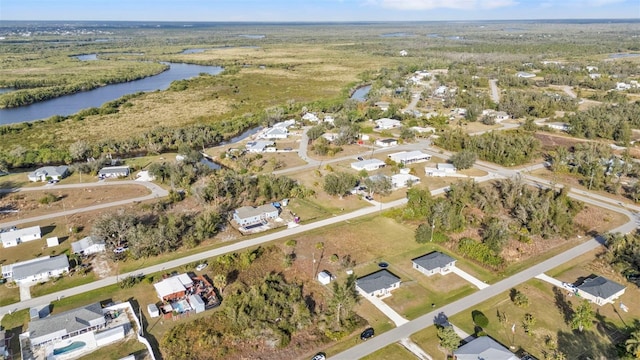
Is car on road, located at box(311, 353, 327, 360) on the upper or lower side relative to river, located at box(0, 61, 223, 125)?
lower

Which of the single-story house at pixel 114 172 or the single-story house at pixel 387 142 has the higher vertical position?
the single-story house at pixel 114 172

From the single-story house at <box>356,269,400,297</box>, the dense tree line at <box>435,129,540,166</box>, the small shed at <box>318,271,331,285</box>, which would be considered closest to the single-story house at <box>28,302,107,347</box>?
the small shed at <box>318,271,331,285</box>

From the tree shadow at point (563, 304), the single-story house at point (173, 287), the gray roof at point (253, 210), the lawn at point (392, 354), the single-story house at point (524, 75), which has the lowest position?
the tree shadow at point (563, 304)

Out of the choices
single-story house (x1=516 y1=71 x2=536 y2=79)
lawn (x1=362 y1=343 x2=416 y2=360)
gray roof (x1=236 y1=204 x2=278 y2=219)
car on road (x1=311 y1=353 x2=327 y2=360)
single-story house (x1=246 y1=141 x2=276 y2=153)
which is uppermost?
single-story house (x1=516 y1=71 x2=536 y2=79)

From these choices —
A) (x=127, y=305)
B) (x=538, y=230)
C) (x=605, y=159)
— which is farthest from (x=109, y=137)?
(x=605, y=159)

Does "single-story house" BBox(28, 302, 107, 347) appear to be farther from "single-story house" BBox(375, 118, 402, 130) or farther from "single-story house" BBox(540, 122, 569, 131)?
"single-story house" BBox(540, 122, 569, 131)

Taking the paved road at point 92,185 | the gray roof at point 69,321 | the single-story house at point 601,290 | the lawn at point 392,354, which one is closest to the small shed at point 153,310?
the gray roof at point 69,321

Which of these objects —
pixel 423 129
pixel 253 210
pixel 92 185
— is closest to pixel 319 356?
pixel 253 210

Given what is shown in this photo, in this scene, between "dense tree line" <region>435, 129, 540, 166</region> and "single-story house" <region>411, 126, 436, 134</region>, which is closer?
"dense tree line" <region>435, 129, 540, 166</region>

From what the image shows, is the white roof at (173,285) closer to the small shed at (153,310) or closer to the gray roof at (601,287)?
the small shed at (153,310)
